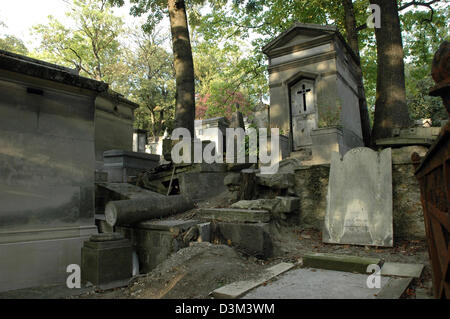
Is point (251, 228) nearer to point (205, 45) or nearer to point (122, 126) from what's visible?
point (122, 126)

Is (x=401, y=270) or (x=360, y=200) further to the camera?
(x=360, y=200)

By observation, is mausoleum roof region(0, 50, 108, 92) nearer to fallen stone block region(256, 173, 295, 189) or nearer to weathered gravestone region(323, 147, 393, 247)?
fallen stone block region(256, 173, 295, 189)

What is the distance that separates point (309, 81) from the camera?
442 inches

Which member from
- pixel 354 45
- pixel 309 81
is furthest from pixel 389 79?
pixel 354 45

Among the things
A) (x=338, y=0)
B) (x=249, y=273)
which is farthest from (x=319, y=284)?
(x=338, y=0)

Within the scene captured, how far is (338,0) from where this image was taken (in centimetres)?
1347

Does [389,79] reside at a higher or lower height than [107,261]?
higher

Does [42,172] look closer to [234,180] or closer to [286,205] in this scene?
[234,180]

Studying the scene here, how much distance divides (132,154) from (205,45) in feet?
37.1

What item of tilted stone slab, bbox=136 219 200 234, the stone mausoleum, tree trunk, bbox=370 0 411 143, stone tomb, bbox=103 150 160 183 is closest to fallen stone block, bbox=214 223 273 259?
tilted stone slab, bbox=136 219 200 234

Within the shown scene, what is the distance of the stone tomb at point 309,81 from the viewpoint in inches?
414

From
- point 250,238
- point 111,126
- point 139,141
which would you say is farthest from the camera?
point 139,141

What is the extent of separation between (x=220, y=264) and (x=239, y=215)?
1241 millimetres

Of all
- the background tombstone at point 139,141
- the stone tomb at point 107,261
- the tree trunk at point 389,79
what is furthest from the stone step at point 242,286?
the background tombstone at point 139,141
